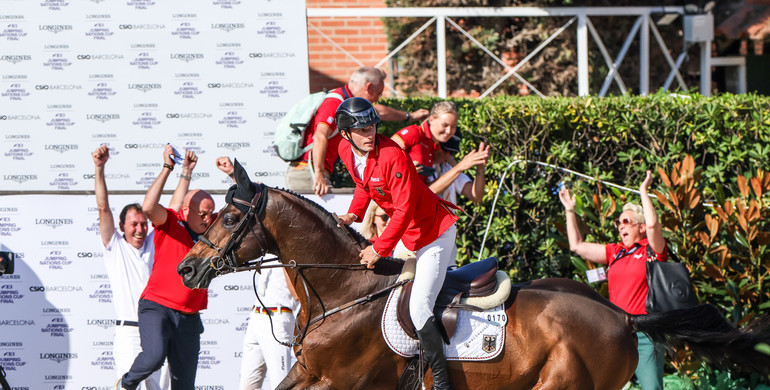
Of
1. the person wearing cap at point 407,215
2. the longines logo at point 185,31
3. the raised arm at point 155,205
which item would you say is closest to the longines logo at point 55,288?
the raised arm at point 155,205

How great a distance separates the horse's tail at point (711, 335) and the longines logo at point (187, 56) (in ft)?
15.8

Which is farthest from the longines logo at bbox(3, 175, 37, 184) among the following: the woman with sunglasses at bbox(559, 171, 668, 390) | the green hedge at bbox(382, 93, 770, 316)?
the woman with sunglasses at bbox(559, 171, 668, 390)

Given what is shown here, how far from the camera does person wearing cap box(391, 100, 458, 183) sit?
7.16m

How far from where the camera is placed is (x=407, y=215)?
503cm

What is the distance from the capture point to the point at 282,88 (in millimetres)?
8094

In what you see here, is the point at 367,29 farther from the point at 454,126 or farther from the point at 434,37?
the point at 454,126

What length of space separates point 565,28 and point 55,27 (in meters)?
6.74

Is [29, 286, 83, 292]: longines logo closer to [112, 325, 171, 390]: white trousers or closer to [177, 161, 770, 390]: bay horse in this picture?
[112, 325, 171, 390]: white trousers

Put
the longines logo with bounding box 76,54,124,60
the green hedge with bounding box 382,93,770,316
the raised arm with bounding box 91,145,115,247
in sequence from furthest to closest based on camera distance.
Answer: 1. the green hedge with bounding box 382,93,770,316
2. the longines logo with bounding box 76,54,124,60
3. the raised arm with bounding box 91,145,115,247

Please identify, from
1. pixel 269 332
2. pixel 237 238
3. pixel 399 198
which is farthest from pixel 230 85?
pixel 399 198

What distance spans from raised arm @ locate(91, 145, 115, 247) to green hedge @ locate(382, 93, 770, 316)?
2754 mm

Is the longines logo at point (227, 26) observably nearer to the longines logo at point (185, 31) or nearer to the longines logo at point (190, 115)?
the longines logo at point (185, 31)

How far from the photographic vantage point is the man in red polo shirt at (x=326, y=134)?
7.32 metres

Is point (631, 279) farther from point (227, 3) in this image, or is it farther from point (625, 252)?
point (227, 3)
